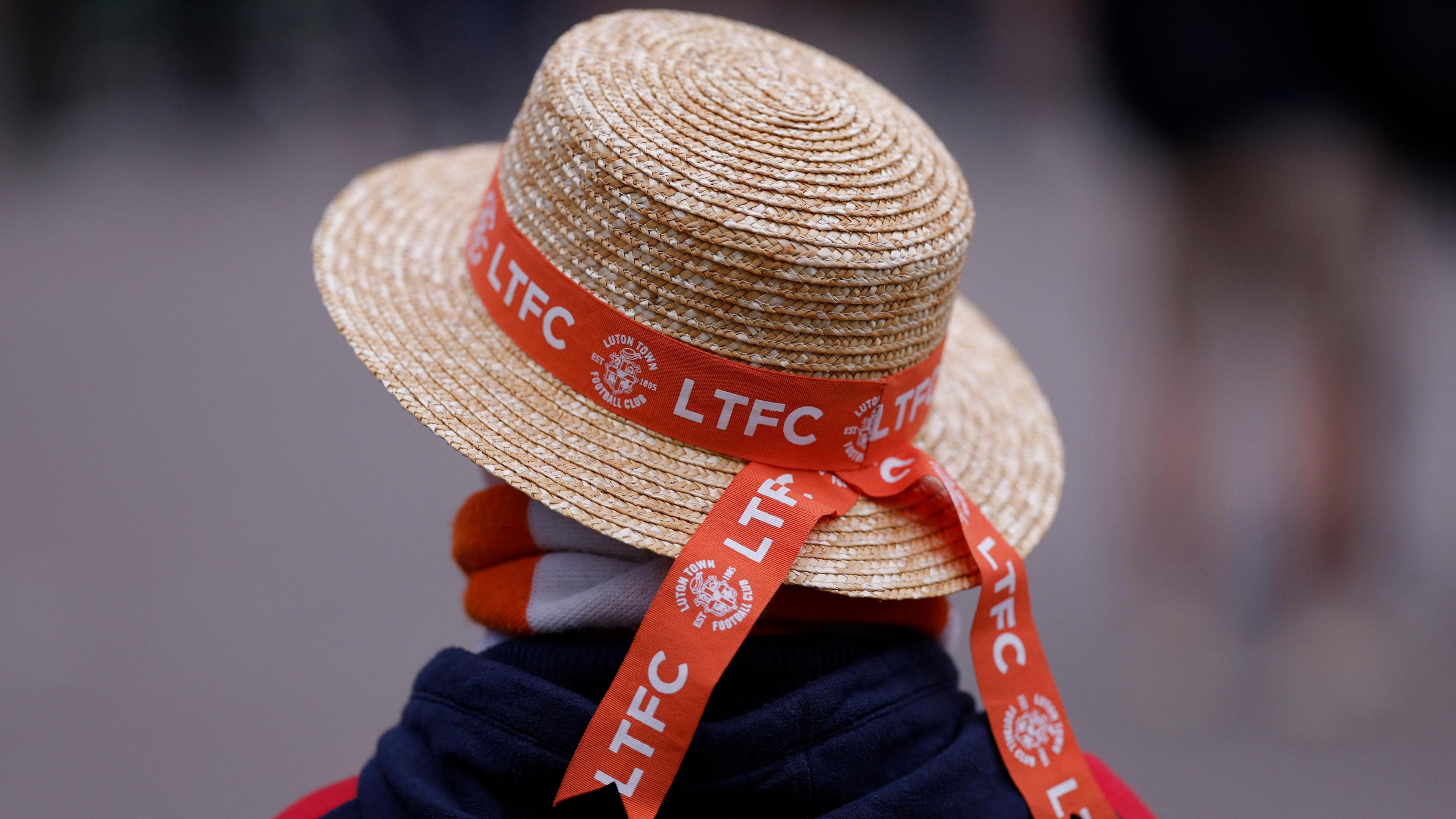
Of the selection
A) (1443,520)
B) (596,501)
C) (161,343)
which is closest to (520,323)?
(596,501)

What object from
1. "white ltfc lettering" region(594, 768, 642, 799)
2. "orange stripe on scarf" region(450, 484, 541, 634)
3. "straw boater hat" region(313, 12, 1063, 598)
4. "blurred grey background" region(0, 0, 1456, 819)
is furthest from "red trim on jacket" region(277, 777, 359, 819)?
"blurred grey background" region(0, 0, 1456, 819)

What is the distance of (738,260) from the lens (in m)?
1.09

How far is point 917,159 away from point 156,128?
405 centimetres

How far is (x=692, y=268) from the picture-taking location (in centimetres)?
110

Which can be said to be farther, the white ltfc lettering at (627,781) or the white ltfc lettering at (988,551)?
the white ltfc lettering at (988,551)

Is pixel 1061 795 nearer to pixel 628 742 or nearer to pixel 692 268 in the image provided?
pixel 628 742

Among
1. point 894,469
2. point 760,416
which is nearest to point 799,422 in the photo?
point 760,416

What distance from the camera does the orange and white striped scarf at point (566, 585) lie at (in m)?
1.13

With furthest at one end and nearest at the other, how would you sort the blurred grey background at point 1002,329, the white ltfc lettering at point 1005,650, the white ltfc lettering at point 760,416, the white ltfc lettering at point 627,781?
the blurred grey background at point 1002,329, the white ltfc lettering at point 1005,650, the white ltfc lettering at point 760,416, the white ltfc lettering at point 627,781

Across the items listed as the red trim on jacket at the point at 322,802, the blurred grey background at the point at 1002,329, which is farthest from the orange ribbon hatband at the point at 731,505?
the blurred grey background at the point at 1002,329

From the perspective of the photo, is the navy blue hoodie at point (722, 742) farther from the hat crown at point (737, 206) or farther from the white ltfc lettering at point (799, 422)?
the hat crown at point (737, 206)

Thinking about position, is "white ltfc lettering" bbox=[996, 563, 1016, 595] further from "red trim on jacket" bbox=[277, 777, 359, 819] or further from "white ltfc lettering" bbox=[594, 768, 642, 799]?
"red trim on jacket" bbox=[277, 777, 359, 819]

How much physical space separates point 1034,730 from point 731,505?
1.48 feet

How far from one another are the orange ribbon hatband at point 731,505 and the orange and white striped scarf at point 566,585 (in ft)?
0.23
